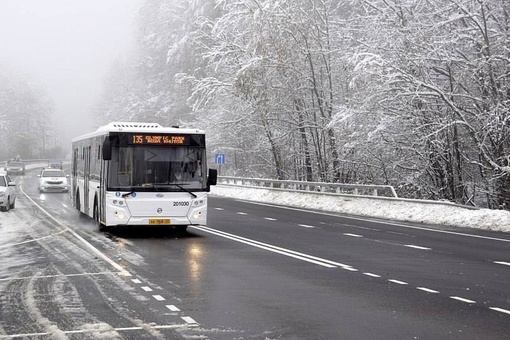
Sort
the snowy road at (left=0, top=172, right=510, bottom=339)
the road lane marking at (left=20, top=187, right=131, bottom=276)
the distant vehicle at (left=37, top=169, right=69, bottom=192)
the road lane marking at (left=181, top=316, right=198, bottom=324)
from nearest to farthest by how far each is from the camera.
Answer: the snowy road at (left=0, top=172, right=510, bottom=339), the road lane marking at (left=181, top=316, right=198, bottom=324), the road lane marking at (left=20, top=187, right=131, bottom=276), the distant vehicle at (left=37, top=169, right=69, bottom=192)

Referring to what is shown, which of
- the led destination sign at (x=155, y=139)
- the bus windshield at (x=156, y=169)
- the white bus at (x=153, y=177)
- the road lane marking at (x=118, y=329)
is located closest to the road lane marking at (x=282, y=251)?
the white bus at (x=153, y=177)

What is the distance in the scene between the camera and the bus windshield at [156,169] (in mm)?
19312

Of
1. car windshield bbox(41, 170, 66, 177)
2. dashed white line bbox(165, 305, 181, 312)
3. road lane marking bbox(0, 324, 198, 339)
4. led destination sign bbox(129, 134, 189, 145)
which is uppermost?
led destination sign bbox(129, 134, 189, 145)

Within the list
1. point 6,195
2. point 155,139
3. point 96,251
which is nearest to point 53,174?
point 6,195

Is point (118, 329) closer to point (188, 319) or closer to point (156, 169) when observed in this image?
point (188, 319)

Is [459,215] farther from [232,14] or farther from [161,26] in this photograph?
[161,26]

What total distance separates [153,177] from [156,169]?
0.24m

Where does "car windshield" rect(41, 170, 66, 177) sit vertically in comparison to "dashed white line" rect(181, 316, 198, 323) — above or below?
above

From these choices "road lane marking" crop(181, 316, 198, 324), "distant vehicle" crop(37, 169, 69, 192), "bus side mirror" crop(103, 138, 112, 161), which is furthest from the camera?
"distant vehicle" crop(37, 169, 69, 192)

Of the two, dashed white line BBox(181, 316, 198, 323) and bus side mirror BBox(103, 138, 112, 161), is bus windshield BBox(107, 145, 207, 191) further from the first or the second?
dashed white line BBox(181, 316, 198, 323)

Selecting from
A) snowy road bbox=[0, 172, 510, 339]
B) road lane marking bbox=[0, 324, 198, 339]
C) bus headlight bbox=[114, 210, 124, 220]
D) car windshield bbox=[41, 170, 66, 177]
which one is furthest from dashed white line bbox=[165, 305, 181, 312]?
car windshield bbox=[41, 170, 66, 177]

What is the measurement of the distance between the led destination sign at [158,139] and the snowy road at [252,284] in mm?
2424

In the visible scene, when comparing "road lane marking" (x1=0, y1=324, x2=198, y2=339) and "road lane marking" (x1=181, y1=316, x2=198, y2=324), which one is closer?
"road lane marking" (x1=0, y1=324, x2=198, y2=339)

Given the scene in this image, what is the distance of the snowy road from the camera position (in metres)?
8.40
